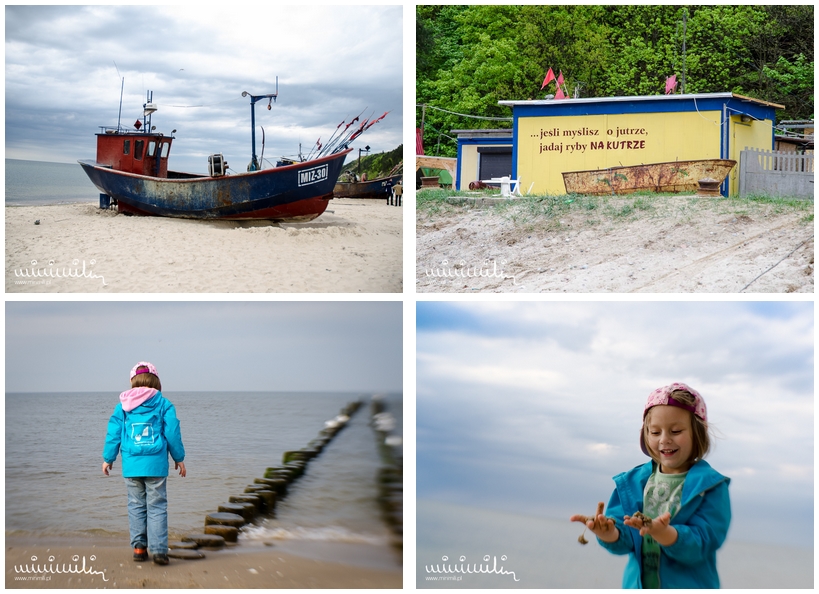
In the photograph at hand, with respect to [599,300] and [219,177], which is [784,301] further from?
[219,177]

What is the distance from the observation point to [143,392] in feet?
13.6

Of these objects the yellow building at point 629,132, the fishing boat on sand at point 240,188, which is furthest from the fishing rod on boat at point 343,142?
the yellow building at point 629,132

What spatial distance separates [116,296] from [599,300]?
10.1 ft

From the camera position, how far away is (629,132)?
9586 millimetres

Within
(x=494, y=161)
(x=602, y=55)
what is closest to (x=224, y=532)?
(x=494, y=161)

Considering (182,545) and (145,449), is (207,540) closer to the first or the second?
(182,545)

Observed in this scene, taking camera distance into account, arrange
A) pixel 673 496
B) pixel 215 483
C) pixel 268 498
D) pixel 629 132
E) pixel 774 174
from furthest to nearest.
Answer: pixel 629 132 < pixel 774 174 < pixel 215 483 < pixel 268 498 < pixel 673 496

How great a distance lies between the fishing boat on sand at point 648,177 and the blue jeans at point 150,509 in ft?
22.7

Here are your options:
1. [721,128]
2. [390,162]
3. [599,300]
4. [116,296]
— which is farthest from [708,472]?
[721,128]

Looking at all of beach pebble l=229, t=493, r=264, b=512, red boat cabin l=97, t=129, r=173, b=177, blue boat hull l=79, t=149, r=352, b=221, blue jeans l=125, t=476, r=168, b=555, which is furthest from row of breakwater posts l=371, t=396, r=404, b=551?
red boat cabin l=97, t=129, r=173, b=177

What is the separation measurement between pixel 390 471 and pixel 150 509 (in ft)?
7.52

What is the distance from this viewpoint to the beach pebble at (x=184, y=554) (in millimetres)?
4367

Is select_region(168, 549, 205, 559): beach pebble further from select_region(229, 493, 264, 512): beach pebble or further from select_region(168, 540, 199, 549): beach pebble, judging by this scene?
select_region(229, 493, 264, 512): beach pebble

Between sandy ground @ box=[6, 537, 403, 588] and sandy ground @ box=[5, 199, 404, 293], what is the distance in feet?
5.89
